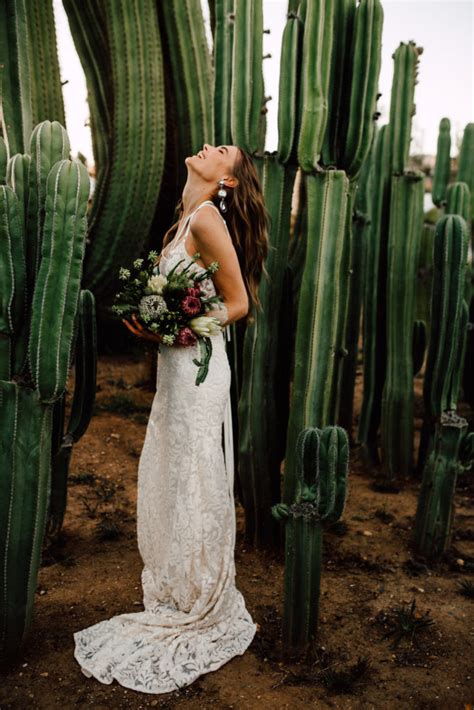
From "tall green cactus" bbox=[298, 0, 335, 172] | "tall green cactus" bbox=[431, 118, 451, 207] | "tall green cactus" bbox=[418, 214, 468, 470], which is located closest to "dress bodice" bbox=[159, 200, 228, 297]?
"tall green cactus" bbox=[298, 0, 335, 172]

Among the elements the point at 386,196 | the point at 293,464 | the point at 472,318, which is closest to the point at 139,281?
the point at 293,464

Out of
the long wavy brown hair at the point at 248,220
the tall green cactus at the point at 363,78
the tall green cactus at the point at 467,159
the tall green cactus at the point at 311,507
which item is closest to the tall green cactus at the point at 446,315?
the tall green cactus at the point at 363,78

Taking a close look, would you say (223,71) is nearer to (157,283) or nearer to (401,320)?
(157,283)

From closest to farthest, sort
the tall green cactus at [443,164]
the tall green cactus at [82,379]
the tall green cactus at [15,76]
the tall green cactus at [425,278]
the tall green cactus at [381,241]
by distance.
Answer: the tall green cactus at [15,76]
the tall green cactus at [82,379]
the tall green cactus at [381,241]
the tall green cactus at [443,164]
the tall green cactus at [425,278]

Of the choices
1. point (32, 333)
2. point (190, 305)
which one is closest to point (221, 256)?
point (190, 305)

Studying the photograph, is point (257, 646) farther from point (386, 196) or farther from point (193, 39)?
point (193, 39)

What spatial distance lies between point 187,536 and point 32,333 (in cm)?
117

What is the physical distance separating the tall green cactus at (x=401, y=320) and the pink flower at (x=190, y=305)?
284cm

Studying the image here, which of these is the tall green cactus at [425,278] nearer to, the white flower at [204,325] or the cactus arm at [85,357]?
the cactus arm at [85,357]

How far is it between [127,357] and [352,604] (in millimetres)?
5357

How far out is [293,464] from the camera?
12.5 feet

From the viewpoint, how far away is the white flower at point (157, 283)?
2.94 metres

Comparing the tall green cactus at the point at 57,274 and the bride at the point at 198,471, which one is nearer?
the tall green cactus at the point at 57,274

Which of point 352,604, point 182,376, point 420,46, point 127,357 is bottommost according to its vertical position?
point 352,604
